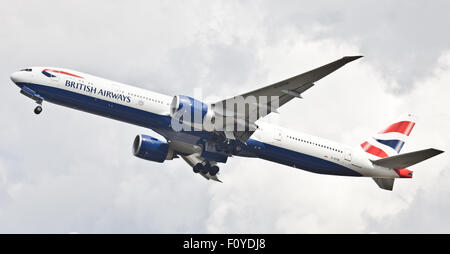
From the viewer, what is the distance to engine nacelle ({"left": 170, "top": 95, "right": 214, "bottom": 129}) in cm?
4466

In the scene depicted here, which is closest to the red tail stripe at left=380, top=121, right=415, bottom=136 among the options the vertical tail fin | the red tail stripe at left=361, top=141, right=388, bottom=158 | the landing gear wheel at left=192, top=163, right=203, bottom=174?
the vertical tail fin

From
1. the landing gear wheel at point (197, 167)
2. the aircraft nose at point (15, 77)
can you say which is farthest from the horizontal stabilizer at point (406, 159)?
the aircraft nose at point (15, 77)

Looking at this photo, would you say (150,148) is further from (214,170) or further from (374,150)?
(374,150)

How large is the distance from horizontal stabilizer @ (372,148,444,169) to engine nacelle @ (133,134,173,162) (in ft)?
51.8

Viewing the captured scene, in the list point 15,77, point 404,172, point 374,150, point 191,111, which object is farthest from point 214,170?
point 15,77

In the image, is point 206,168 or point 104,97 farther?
point 206,168

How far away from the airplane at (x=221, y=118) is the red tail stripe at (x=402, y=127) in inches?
214

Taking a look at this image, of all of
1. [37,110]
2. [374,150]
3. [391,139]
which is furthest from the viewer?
[391,139]

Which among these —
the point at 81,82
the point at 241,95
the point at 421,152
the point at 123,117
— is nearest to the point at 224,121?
the point at 241,95

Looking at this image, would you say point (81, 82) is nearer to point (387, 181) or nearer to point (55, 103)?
point (55, 103)

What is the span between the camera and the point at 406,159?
49.3 meters

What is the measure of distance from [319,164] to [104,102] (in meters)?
16.2

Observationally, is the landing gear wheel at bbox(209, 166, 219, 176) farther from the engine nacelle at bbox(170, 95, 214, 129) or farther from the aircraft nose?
the aircraft nose

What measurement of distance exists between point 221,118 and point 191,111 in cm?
211
